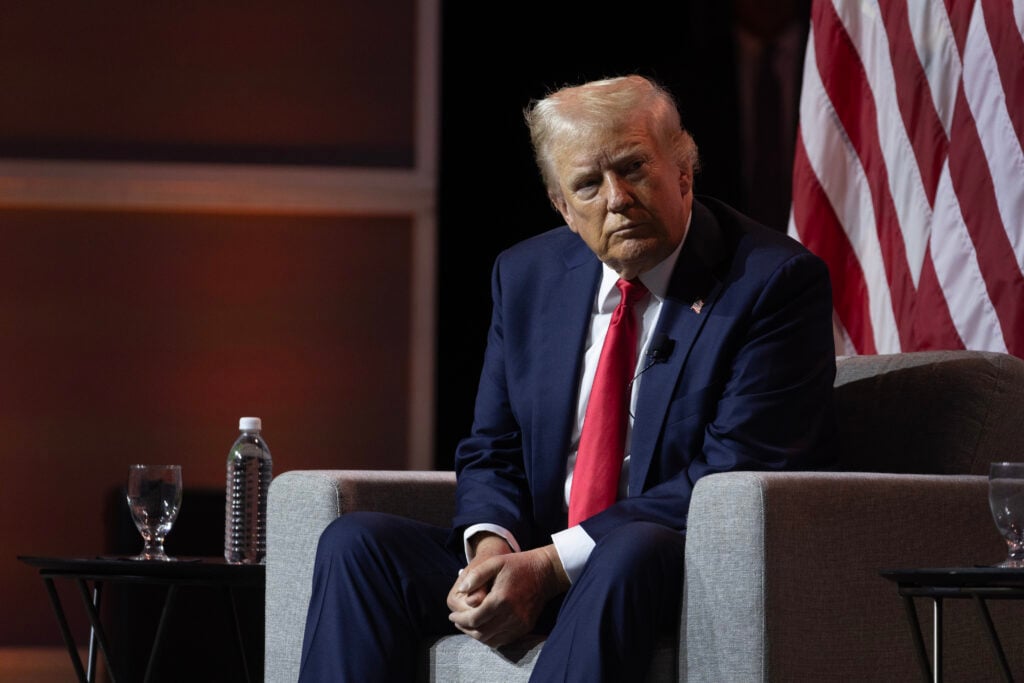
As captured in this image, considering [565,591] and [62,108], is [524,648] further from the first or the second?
[62,108]

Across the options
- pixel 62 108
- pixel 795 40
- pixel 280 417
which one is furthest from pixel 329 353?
pixel 795 40

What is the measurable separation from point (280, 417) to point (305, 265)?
517mm

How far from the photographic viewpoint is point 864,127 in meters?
3.37

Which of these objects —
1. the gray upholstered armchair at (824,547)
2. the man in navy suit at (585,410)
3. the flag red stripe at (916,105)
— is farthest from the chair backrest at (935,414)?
the flag red stripe at (916,105)

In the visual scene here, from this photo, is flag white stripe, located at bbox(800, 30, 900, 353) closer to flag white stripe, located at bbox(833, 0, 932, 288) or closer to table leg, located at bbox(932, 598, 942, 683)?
flag white stripe, located at bbox(833, 0, 932, 288)

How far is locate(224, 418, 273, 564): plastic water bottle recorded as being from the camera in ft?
8.76

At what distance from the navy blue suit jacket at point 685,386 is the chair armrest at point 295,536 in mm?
170

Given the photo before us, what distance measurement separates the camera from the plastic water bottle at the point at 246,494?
8.76 feet

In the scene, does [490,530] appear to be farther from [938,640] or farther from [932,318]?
[932,318]

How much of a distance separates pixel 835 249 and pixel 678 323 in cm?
128

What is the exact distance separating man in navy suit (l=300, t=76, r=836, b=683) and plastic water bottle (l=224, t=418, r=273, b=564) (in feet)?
1.78

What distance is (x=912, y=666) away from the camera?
76.7 inches

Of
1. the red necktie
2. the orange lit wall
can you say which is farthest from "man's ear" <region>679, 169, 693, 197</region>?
the orange lit wall

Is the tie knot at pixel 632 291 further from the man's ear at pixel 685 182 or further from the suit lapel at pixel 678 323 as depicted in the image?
the man's ear at pixel 685 182
